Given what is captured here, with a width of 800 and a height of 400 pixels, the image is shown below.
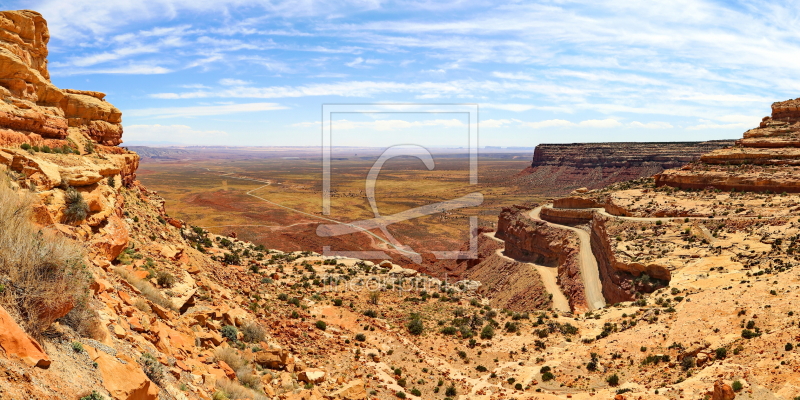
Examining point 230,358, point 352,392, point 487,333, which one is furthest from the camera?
point 487,333

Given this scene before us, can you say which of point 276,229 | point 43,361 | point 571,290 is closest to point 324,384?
point 43,361

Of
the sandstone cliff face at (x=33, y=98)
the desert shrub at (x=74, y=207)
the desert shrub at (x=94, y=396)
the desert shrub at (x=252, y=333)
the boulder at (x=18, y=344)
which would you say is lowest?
the desert shrub at (x=252, y=333)

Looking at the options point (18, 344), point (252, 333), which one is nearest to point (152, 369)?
point (18, 344)

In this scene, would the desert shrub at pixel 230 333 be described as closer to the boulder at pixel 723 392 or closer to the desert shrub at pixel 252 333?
the desert shrub at pixel 252 333

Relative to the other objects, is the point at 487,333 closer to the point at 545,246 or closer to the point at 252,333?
the point at 252,333

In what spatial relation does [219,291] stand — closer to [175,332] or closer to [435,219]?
[175,332]

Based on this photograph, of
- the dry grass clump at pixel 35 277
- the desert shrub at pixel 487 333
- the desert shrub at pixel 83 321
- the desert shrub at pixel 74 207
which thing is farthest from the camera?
the desert shrub at pixel 487 333

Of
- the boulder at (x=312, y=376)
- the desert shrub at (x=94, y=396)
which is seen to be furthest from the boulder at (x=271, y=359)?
the desert shrub at (x=94, y=396)
